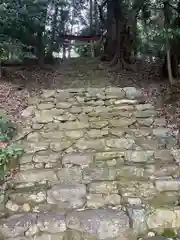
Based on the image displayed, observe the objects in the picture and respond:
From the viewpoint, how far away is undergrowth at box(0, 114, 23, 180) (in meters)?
3.28

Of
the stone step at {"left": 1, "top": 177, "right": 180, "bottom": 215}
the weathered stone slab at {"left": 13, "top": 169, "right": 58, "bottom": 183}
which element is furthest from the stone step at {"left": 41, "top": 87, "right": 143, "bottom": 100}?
the stone step at {"left": 1, "top": 177, "right": 180, "bottom": 215}

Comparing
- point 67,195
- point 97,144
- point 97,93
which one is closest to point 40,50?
point 97,93

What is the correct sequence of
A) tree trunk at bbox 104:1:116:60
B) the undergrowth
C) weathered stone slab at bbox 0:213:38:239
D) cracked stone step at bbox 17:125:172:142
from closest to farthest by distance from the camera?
weathered stone slab at bbox 0:213:38:239
the undergrowth
cracked stone step at bbox 17:125:172:142
tree trunk at bbox 104:1:116:60

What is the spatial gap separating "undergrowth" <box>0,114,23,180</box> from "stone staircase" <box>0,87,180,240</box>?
0.11m

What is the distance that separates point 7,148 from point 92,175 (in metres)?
1.13

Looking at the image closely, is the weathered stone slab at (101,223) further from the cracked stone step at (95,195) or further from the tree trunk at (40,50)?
the tree trunk at (40,50)

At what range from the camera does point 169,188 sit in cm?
308

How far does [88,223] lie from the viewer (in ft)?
8.47

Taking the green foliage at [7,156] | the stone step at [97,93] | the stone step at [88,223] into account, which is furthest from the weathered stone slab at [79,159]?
the stone step at [97,93]

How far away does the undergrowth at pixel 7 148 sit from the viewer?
328 cm

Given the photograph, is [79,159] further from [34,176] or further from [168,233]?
[168,233]

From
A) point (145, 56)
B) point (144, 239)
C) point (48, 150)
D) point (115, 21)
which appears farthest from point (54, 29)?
point (144, 239)

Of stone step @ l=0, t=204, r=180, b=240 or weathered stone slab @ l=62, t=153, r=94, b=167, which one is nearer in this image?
stone step @ l=0, t=204, r=180, b=240

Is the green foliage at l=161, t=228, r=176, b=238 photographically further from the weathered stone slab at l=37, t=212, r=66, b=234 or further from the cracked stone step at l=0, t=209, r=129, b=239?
the weathered stone slab at l=37, t=212, r=66, b=234
